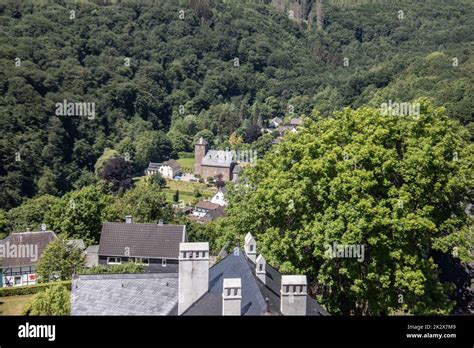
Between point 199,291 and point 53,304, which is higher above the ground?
point 199,291

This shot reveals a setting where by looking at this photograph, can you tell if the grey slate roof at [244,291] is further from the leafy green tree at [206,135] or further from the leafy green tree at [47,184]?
the leafy green tree at [206,135]

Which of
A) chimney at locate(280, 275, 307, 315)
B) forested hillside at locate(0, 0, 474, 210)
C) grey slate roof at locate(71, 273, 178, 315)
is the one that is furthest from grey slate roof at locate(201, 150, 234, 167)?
chimney at locate(280, 275, 307, 315)

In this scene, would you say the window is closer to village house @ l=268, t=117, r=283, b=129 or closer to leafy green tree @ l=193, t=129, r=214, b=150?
leafy green tree @ l=193, t=129, r=214, b=150

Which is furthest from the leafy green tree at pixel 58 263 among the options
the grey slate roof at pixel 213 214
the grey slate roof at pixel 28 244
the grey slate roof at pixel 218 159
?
the grey slate roof at pixel 218 159

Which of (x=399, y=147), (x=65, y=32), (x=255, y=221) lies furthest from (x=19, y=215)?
(x=65, y=32)

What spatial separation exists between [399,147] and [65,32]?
142 metres

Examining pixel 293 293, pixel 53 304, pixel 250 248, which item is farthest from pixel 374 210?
pixel 53 304

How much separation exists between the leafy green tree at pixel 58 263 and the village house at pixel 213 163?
234 ft

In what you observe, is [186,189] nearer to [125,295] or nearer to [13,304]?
[13,304]

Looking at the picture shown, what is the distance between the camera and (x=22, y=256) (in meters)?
42.7

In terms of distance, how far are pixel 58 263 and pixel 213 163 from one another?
7477 centimetres

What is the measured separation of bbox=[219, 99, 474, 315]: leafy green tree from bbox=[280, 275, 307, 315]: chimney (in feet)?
18.7

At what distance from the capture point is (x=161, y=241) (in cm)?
4212
